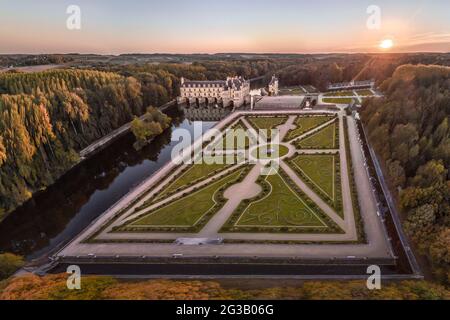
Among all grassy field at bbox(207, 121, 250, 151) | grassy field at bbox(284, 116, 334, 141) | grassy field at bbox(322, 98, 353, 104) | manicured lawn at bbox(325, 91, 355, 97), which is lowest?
grassy field at bbox(207, 121, 250, 151)

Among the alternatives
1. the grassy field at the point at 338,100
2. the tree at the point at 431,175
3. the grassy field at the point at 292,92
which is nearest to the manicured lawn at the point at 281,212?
the tree at the point at 431,175

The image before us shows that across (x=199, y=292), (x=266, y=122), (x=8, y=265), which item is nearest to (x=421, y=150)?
(x=199, y=292)

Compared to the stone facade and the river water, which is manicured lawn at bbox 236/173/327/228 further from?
the stone facade

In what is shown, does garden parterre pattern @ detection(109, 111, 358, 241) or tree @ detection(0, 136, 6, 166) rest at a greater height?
tree @ detection(0, 136, 6, 166)

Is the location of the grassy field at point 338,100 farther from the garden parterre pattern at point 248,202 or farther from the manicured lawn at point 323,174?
the manicured lawn at point 323,174

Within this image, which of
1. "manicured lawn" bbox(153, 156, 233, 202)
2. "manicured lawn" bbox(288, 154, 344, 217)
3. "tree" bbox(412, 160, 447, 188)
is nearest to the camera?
"tree" bbox(412, 160, 447, 188)

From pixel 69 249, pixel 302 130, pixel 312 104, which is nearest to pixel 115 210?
pixel 69 249

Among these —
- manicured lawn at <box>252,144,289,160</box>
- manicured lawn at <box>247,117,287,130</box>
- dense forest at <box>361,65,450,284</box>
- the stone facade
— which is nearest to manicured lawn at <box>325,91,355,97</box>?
the stone facade
